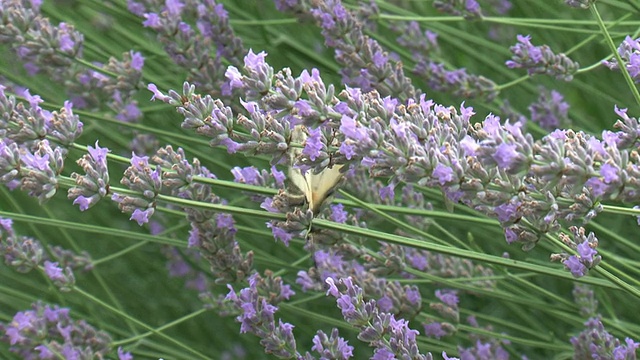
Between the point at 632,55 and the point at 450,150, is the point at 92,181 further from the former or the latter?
the point at 632,55

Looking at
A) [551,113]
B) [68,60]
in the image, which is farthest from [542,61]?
[68,60]

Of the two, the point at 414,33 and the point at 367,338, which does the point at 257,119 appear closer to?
Answer: the point at 367,338

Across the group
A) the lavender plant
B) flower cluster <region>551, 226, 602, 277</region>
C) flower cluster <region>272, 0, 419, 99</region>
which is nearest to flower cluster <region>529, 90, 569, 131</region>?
the lavender plant

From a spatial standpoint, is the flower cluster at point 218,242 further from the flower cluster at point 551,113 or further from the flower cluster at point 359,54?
the flower cluster at point 551,113

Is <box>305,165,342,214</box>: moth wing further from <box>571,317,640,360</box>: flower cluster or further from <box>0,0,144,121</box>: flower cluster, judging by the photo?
<box>0,0,144,121</box>: flower cluster

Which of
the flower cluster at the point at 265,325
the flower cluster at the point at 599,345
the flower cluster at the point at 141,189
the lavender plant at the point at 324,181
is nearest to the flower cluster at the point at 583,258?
the lavender plant at the point at 324,181

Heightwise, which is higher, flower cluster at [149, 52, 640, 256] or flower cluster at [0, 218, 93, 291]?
flower cluster at [149, 52, 640, 256]
